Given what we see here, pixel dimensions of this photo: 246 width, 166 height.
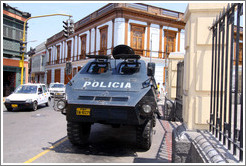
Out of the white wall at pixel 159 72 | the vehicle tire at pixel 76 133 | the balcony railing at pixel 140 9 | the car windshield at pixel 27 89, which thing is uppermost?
the balcony railing at pixel 140 9

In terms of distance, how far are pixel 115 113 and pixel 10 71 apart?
→ 835 inches

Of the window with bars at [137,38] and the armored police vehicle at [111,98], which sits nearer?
the armored police vehicle at [111,98]

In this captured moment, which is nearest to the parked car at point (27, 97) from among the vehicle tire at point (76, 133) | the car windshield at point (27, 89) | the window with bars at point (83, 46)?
the car windshield at point (27, 89)

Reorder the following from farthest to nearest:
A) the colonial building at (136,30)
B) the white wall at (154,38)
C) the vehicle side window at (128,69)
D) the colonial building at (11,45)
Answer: the white wall at (154,38)
the colonial building at (136,30)
the colonial building at (11,45)
the vehicle side window at (128,69)

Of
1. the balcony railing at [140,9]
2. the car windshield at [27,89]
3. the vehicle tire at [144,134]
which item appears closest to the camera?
the vehicle tire at [144,134]

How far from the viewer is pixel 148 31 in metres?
25.6

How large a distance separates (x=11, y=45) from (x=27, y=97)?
40.1ft

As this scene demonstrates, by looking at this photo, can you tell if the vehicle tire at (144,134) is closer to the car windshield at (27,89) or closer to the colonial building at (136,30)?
the car windshield at (27,89)

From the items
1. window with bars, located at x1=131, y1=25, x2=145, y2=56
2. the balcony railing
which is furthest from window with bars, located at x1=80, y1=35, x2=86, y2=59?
window with bars, located at x1=131, y1=25, x2=145, y2=56

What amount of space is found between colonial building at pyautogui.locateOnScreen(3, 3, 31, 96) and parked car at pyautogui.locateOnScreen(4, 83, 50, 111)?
9.76 m

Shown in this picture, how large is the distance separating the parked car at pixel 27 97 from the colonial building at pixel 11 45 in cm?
976

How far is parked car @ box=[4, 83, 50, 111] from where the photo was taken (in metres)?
11.8

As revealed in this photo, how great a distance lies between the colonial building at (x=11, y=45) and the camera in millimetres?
21266

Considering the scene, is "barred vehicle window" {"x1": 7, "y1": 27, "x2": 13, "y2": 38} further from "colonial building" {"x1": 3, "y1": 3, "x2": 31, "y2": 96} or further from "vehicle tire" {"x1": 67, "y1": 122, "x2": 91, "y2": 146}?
"vehicle tire" {"x1": 67, "y1": 122, "x2": 91, "y2": 146}
